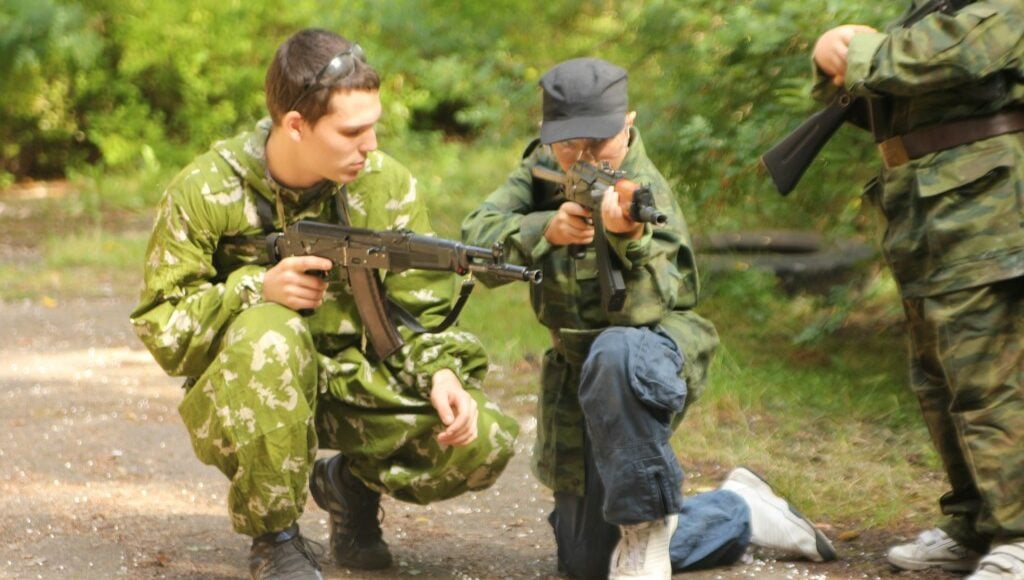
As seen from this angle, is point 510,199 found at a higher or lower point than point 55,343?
higher

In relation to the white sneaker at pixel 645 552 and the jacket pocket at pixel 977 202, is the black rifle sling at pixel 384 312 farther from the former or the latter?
the jacket pocket at pixel 977 202

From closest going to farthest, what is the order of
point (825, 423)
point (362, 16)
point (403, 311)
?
1. point (403, 311)
2. point (825, 423)
3. point (362, 16)

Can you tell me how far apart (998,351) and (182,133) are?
10.7m

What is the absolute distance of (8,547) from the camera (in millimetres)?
4270

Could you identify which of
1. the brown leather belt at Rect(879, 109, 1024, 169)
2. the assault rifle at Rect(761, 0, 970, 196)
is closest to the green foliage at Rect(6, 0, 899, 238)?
the assault rifle at Rect(761, 0, 970, 196)

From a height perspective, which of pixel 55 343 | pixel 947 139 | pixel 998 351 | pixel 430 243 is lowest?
pixel 55 343

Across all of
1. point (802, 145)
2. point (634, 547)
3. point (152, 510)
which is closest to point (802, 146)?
point (802, 145)

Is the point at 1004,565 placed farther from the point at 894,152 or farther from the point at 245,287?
the point at 245,287

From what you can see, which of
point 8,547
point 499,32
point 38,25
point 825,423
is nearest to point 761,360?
point 825,423

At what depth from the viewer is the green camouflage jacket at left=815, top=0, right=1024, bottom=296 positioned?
3557 mm

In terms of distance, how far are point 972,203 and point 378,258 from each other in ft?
4.76

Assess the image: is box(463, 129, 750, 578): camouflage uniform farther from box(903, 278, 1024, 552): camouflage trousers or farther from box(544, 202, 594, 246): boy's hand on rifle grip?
box(903, 278, 1024, 552): camouflage trousers

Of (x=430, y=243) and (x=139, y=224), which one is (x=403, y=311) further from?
(x=139, y=224)

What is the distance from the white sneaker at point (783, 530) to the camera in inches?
159
